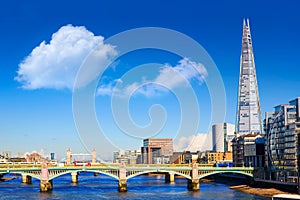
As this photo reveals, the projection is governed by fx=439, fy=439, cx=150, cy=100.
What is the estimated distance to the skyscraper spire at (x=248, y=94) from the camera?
143 metres

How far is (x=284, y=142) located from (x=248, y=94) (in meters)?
84.2

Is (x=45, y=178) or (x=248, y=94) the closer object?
(x=45, y=178)

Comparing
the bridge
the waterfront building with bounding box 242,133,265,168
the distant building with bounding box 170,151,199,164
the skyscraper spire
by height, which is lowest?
the distant building with bounding box 170,151,199,164

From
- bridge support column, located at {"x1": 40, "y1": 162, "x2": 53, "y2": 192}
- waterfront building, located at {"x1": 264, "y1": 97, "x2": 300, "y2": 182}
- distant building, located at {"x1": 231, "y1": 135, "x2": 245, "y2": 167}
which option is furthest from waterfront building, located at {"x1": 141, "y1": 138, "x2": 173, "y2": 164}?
bridge support column, located at {"x1": 40, "y1": 162, "x2": 53, "y2": 192}

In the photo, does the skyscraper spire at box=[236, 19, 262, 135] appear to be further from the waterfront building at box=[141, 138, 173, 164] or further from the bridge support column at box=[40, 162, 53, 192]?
the bridge support column at box=[40, 162, 53, 192]

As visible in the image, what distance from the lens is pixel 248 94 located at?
143875mm

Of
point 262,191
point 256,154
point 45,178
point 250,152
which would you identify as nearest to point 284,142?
point 262,191

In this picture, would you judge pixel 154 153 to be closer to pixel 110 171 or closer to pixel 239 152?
pixel 239 152

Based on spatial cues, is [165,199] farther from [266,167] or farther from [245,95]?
[245,95]

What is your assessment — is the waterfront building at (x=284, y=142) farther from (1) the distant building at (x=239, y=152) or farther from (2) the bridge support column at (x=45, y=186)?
(2) the bridge support column at (x=45, y=186)

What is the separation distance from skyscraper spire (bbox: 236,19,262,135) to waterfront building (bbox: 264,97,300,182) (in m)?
76.6

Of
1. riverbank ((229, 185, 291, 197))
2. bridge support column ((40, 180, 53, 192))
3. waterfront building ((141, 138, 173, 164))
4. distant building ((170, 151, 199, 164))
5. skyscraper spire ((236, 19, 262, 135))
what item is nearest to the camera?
riverbank ((229, 185, 291, 197))

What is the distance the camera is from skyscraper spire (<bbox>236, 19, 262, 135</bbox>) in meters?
143

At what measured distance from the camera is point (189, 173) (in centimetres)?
6762
